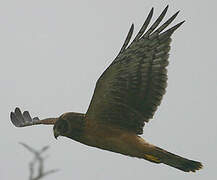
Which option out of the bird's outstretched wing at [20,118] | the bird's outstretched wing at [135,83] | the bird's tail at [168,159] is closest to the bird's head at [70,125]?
the bird's outstretched wing at [135,83]

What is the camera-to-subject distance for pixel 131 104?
4.87m

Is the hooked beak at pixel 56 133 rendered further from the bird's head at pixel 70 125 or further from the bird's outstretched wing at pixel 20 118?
the bird's outstretched wing at pixel 20 118

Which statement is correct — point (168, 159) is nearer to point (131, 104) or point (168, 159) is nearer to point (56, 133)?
point (131, 104)

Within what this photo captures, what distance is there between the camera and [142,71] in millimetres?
4758

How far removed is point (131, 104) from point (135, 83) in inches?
9.7

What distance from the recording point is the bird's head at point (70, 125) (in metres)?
4.77

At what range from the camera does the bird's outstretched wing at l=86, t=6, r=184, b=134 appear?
177 inches

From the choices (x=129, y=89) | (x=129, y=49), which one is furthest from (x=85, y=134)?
(x=129, y=49)

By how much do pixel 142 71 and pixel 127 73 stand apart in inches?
8.1

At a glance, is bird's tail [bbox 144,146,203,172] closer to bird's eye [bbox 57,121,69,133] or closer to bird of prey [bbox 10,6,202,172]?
bird of prey [bbox 10,6,202,172]

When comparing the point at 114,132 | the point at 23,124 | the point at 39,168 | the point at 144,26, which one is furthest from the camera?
the point at 23,124

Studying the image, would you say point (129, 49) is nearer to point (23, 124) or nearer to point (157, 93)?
point (157, 93)

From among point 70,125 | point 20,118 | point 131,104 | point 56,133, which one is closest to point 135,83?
point 131,104

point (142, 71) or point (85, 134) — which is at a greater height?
point (142, 71)
